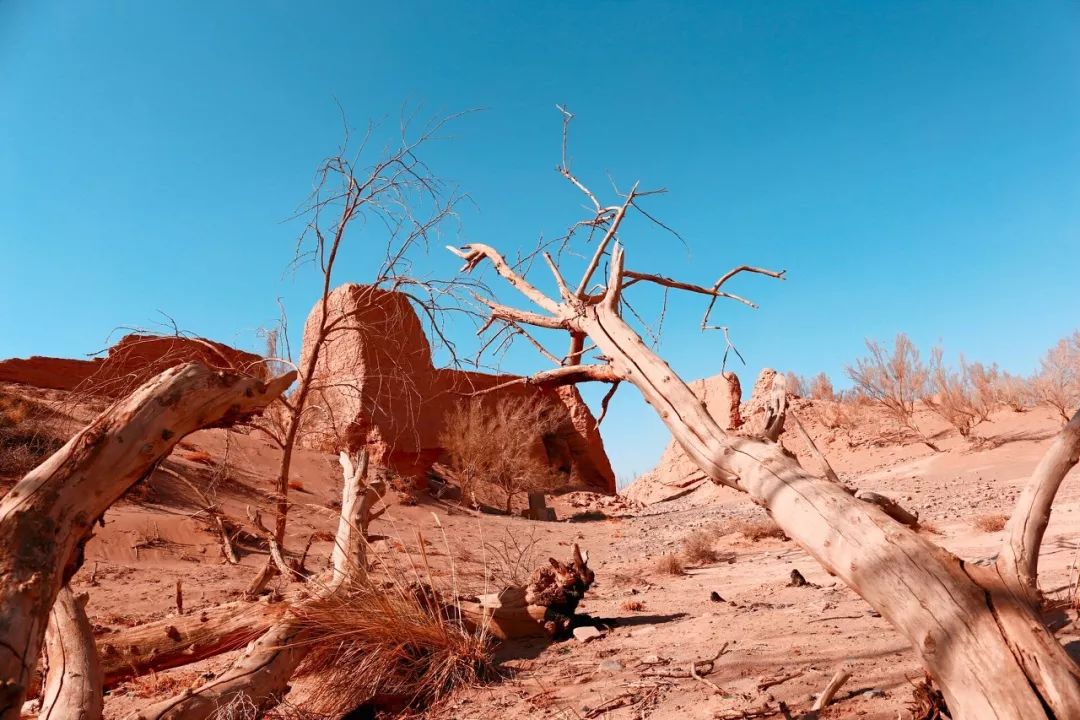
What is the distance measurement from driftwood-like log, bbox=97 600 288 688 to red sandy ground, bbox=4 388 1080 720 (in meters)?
0.18

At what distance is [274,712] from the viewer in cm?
288

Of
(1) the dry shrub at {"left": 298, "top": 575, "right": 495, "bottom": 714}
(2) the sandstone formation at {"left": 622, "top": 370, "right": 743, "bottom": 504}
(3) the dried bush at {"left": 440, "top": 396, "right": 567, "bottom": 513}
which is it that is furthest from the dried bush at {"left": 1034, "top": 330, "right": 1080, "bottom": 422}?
(1) the dry shrub at {"left": 298, "top": 575, "right": 495, "bottom": 714}

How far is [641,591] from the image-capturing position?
596 centimetres

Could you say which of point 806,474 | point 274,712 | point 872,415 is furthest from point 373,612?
point 872,415

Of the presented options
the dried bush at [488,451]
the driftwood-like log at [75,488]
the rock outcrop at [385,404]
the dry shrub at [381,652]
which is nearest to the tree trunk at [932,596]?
the dry shrub at [381,652]

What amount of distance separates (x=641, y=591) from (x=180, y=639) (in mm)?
3774

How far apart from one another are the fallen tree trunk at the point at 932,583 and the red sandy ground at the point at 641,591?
0.31m

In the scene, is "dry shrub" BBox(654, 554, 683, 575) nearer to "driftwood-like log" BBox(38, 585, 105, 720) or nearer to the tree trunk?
the tree trunk

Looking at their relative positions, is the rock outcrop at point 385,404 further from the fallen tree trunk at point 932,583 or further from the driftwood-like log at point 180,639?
the fallen tree trunk at point 932,583

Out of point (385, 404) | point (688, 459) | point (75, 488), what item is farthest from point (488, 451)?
point (75, 488)

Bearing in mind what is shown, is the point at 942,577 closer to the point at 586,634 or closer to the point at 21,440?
the point at 586,634

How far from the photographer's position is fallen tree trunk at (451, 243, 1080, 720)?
71.7 inches

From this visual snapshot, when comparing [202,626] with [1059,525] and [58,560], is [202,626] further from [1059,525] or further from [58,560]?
[1059,525]

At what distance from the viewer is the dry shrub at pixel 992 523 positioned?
20.4 ft
